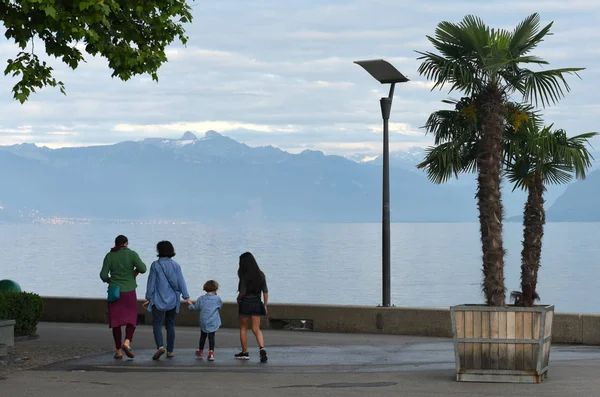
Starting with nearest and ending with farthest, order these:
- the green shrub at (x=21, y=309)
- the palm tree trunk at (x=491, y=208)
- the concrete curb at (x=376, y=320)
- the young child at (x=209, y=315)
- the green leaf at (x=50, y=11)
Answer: the palm tree trunk at (x=491, y=208), the green leaf at (x=50, y=11), the young child at (x=209, y=315), the concrete curb at (x=376, y=320), the green shrub at (x=21, y=309)

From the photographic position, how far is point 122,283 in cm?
1484

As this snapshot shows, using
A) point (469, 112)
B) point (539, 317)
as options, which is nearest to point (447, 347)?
point (469, 112)

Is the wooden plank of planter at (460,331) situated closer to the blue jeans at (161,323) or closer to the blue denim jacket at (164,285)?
the blue denim jacket at (164,285)

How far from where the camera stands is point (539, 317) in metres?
11.9

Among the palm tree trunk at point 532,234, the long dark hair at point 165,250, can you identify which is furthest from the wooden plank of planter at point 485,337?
the palm tree trunk at point 532,234

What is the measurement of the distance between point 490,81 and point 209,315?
4877 mm

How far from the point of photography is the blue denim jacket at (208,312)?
48.1 ft

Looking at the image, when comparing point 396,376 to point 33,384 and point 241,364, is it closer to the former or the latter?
point 241,364

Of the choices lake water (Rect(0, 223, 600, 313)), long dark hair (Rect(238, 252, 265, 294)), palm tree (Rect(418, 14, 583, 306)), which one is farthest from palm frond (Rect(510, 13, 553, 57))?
lake water (Rect(0, 223, 600, 313))

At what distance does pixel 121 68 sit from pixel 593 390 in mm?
7577

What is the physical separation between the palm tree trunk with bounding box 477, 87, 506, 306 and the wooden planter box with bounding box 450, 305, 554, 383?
61 cm

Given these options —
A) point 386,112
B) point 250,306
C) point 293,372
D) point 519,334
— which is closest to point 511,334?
point 519,334

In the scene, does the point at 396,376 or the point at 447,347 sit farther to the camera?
the point at 447,347

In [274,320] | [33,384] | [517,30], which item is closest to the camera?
[33,384]
